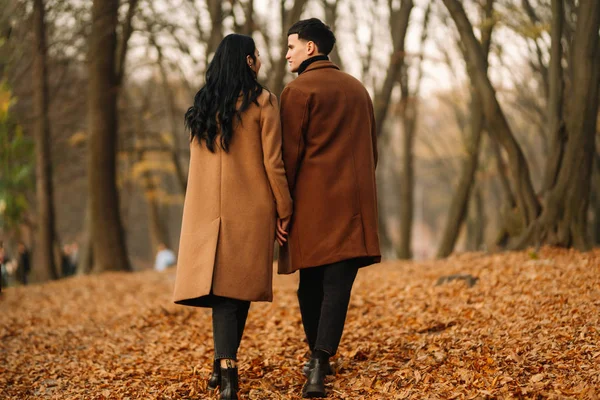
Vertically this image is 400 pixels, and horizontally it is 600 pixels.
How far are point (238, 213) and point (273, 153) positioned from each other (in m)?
0.41

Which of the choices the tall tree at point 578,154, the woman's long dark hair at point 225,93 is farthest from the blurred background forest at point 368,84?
the woman's long dark hair at point 225,93

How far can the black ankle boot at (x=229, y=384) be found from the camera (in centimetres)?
408

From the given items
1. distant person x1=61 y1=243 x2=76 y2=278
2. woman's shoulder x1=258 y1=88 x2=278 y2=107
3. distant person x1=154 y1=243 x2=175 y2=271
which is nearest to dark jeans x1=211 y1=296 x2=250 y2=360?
woman's shoulder x1=258 y1=88 x2=278 y2=107

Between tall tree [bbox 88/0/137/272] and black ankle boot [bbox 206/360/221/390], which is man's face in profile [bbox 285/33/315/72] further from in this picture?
tall tree [bbox 88/0/137/272]

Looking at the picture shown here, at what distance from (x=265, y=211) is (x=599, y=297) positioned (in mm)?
3100

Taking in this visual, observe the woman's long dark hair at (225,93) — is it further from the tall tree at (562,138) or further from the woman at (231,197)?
the tall tree at (562,138)

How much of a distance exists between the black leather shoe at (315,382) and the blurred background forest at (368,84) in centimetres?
498

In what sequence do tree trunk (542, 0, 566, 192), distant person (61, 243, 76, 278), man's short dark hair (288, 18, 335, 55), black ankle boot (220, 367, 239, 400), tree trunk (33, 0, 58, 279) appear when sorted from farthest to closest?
distant person (61, 243, 76, 278)
tree trunk (33, 0, 58, 279)
tree trunk (542, 0, 566, 192)
man's short dark hair (288, 18, 335, 55)
black ankle boot (220, 367, 239, 400)

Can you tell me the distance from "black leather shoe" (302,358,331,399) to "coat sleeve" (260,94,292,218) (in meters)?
0.95

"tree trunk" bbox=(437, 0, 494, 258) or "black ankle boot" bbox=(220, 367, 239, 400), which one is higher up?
"tree trunk" bbox=(437, 0, 494, 258)

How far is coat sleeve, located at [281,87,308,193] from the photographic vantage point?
4.29m

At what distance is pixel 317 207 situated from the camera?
4289 mm

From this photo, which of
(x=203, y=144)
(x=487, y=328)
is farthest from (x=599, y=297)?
(x=203, y=144)

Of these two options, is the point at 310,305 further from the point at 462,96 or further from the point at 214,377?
the point at 462,96
